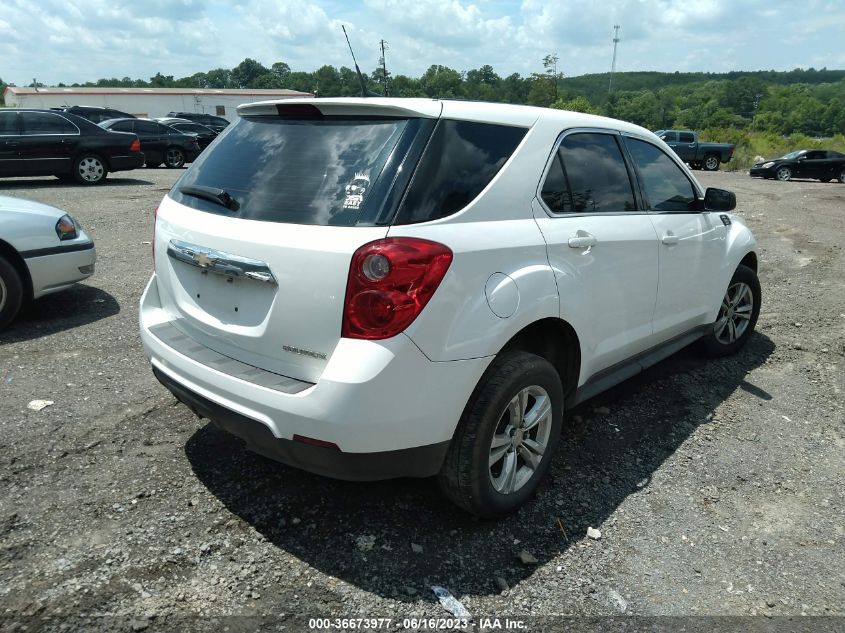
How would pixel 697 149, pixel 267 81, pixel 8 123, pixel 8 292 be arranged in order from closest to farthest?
pixel 8 292 < pixel 8 123 < pixel 697 149 < pixel 267 81

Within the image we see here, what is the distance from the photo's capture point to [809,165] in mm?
24766

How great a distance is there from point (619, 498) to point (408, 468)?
51.2 inches

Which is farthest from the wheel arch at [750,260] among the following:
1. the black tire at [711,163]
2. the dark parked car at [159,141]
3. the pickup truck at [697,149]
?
the black tire at [711,163]

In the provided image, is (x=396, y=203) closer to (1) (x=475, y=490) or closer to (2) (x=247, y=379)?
(2) (x=247, y=379)

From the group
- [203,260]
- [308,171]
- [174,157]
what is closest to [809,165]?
[174,157]

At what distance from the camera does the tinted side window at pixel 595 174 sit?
3.18 m

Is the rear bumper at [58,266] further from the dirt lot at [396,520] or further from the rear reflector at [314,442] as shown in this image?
the rear reflector at [314,442]

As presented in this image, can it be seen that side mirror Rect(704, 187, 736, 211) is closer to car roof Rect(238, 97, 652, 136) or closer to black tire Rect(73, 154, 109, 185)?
car roof Rect(238, 97, 652, 136)

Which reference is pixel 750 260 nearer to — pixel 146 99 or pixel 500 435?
pixel 500 435

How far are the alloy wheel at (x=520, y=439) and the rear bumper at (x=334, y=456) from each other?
1.22 feet

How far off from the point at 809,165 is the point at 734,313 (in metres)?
24.2

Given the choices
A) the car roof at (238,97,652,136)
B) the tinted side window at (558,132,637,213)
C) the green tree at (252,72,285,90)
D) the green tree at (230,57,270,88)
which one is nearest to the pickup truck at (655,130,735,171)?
the tinted side window at (558,132,637,213)

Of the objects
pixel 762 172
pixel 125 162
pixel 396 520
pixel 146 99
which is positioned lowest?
pixel 146 99

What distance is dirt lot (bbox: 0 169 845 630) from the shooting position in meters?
2.43
